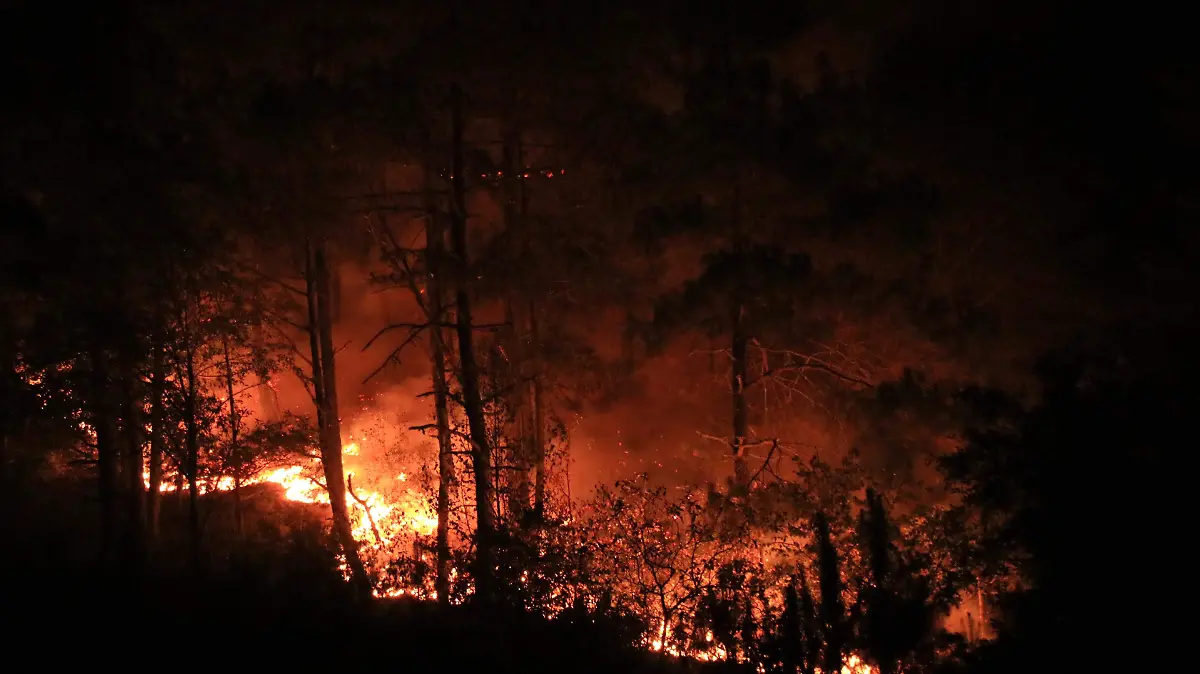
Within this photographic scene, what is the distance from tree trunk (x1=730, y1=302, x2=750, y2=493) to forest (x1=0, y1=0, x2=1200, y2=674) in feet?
0.20

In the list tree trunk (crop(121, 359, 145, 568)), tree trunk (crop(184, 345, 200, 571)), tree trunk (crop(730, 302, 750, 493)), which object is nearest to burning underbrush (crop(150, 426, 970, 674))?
tree trunk (crop(184, 345, 200, 571))

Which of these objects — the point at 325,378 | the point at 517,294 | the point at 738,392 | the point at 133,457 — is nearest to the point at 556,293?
the point at 517,294

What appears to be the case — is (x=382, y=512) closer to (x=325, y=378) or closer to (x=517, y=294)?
(x=325, y=378)

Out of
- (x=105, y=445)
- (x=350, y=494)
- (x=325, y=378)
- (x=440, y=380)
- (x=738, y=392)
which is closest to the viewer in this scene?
(x=105, y=445)

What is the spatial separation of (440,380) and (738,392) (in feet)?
17.0

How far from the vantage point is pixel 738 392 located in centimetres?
1405

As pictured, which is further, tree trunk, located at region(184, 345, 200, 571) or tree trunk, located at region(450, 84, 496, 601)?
tree trunk, located at region(184, 345, 200, 571)

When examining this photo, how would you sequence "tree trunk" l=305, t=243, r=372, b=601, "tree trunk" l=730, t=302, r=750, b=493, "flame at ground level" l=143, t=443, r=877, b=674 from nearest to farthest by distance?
"flame at ground level" l=143, t=443, r=877, b=674, "tree trunk" l=730, t=302, r=750, b=493, "tree trunk" l=305, t=243, r=372, b=601

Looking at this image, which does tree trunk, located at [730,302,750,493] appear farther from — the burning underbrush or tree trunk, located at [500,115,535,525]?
tree trunk, located at [500,115,535,525]

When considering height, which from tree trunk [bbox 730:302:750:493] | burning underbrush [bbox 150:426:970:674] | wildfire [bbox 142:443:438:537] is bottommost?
burning underbrush [bbox 150:426:970:674]

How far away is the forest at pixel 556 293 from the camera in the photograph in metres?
7.63

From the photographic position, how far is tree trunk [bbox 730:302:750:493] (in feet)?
45.3

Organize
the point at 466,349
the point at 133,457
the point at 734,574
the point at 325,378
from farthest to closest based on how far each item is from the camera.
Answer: the point at 325,378 < the point at 466,349 < the point at 133,457 < the point at 734,574

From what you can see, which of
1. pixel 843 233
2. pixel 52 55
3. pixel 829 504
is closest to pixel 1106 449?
pixel 829 504
